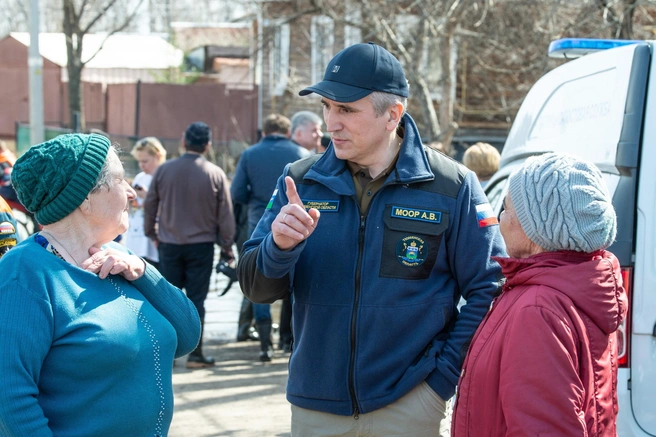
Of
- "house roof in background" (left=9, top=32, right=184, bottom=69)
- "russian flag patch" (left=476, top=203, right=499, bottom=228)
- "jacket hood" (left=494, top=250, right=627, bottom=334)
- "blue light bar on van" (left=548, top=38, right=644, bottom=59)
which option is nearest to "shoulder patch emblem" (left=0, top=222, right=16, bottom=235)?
"russian flag patch" (left=476, top=203, right=499, bottom=228)

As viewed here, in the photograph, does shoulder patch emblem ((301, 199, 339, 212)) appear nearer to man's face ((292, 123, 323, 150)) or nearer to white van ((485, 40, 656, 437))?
white van ((485, 40, 656, 437))

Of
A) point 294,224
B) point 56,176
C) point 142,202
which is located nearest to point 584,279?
point 294,224

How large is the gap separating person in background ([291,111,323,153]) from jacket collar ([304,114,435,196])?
4.93 meters

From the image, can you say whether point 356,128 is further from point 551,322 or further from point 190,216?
point 190,216

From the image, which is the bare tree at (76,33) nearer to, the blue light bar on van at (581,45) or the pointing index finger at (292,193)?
the blue light bar on van at (581,45)

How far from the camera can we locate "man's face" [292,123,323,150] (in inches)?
316

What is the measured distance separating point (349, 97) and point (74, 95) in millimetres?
21545

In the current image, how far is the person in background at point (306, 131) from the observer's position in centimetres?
805

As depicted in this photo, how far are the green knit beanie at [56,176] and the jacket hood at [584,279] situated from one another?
1.29 metres

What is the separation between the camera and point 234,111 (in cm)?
2509

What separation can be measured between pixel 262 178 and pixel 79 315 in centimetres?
516

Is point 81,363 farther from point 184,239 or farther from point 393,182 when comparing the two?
point 184,239

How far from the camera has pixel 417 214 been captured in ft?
9.64

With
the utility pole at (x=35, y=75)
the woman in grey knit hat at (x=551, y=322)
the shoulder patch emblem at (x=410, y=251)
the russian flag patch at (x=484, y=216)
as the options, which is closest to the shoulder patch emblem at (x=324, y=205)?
the shoulder patch emblem at (x=410, y=251)
